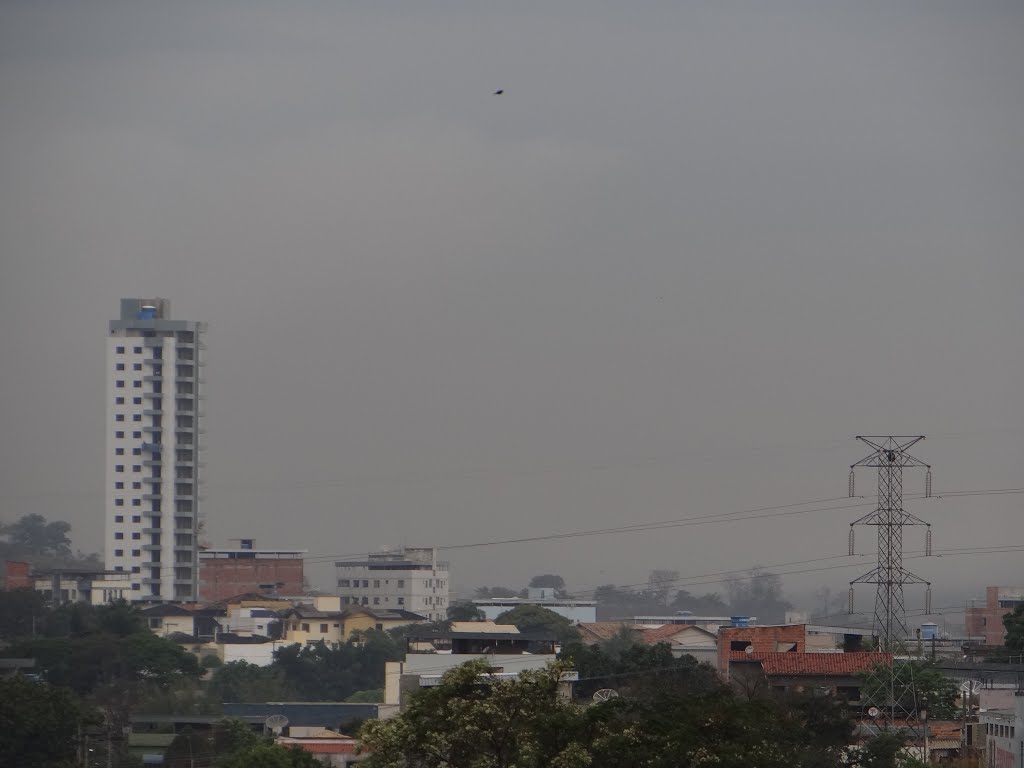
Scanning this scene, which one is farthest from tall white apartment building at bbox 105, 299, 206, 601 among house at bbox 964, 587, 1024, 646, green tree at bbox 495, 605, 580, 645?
house at bbox 964, 587, 1024, 646

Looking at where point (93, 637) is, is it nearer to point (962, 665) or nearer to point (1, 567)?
→ point (962, 665)

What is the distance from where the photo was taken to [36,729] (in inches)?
2122

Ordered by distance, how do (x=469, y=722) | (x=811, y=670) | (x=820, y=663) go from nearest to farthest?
(x=469, y=722) → (x=811, y=670) → (x=820, y=663)

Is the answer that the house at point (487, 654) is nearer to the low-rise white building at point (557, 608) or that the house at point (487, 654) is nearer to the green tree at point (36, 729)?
the green tree at point (36, 729)

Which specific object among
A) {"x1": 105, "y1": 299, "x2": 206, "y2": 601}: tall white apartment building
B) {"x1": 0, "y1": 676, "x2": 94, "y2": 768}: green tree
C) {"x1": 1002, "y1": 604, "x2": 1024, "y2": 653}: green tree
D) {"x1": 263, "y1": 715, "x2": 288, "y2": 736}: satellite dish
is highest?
{"x1": 105, "y1": 299, "x2": 206, "y2": 601}: tall white apartment building

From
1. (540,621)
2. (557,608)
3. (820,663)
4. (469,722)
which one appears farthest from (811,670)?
(557,608)

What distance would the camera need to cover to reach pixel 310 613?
13262cm

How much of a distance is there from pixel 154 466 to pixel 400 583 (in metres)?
24.3

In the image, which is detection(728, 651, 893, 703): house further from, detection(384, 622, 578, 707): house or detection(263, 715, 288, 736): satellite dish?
detection(263, 715, 288, 736): satellite dish

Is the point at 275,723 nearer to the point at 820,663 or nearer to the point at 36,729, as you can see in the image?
the point at 36,729

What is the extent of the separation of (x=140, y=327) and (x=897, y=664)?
11765cm

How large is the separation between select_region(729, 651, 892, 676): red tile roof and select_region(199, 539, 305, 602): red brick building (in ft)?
314

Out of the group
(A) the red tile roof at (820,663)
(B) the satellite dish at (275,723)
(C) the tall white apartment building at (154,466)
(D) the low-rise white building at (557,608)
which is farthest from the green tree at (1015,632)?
(C) the tall white apartment building at (154,466)

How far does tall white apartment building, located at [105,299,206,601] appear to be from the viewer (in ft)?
522
